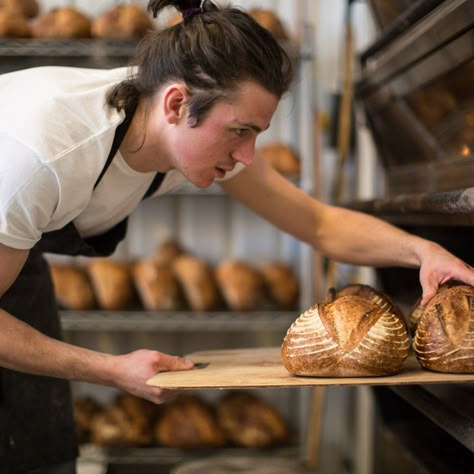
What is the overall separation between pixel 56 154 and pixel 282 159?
1.80 m

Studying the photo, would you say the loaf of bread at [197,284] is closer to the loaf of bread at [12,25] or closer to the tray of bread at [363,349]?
the loaf of bread at [12,25]

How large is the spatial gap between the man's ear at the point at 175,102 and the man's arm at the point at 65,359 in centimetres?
34

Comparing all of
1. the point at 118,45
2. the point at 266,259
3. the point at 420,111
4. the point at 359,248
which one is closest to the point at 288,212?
the point at 359,248

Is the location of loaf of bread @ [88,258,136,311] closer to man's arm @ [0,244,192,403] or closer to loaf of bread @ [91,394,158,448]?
loaf of bread @ [91,394,158,448]

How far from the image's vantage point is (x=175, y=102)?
1.43m

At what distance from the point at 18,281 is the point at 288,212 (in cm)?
60

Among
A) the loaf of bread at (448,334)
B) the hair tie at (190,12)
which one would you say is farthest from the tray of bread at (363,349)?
the hair tie at (190,12)

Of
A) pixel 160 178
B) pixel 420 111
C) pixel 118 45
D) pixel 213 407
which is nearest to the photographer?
pixel 160 178

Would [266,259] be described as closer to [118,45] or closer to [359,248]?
[118,45]

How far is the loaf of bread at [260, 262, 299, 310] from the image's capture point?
3137mm

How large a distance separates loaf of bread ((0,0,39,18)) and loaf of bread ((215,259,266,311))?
3.99ft

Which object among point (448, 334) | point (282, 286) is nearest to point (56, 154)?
point (448, 334)

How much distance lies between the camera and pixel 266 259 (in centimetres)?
349

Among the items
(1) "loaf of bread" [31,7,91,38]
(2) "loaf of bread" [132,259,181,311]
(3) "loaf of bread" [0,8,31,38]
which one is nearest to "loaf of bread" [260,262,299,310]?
(2) "loaf of bread" [132,259,181,311]
